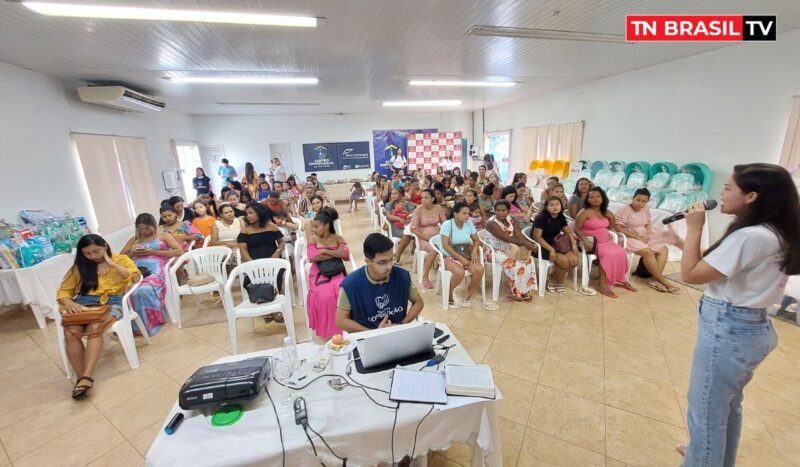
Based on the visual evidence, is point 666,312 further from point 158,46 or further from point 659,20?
point 158,46

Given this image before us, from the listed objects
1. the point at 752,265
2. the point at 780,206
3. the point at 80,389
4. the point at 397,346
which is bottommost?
the point at 80,389

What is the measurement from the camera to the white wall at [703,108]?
3.86 m

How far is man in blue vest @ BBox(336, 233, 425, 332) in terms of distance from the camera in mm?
1817

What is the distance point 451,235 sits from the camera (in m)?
3.51

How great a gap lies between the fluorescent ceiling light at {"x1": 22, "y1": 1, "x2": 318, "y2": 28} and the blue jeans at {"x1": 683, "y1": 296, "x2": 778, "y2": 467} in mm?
3419

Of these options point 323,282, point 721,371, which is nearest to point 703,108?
point 721,371

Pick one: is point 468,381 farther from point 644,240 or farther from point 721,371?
point 644,240

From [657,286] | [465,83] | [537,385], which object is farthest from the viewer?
[465,83]

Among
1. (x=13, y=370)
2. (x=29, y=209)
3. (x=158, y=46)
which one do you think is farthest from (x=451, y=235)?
(x=29, y=209)

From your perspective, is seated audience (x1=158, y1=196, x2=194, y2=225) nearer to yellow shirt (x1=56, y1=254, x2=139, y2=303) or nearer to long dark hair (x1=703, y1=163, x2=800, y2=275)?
yellow shirt (x1=56, y1=254, x2=139, y2=303)

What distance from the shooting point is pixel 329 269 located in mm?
2805

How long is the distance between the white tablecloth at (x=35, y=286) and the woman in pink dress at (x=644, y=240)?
5990 mm

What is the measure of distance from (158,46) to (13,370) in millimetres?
3255

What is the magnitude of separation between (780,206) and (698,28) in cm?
374
